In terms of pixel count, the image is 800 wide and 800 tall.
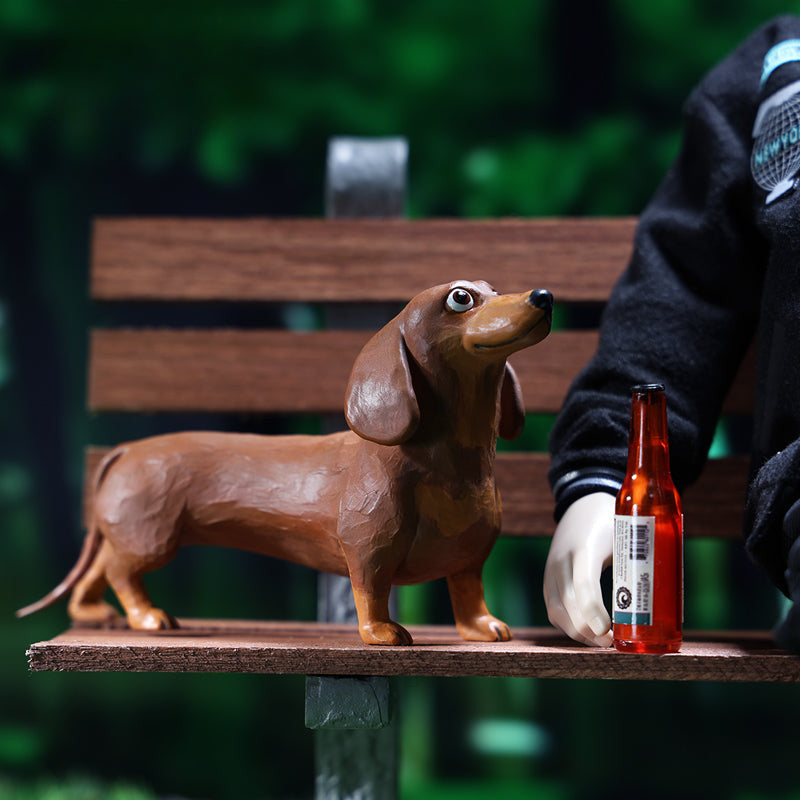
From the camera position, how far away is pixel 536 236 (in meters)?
1.28

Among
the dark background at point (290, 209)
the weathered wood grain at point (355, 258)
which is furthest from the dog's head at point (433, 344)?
the dark background at point (290, 209)

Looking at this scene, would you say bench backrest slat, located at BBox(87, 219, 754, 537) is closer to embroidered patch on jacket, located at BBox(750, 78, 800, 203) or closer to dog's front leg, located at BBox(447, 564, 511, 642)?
embroidered patch on jacket, located at BBox(750, 78, 800, 203)

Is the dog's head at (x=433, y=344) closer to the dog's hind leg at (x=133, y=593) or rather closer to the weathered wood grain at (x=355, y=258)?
the dog's hind leg at (x=133, y=593)

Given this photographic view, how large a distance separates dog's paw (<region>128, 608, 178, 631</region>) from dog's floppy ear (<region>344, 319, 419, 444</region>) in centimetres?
34

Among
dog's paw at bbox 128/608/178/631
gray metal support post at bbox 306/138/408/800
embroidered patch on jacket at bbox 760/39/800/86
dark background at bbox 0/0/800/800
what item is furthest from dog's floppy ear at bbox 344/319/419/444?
dark background at bbox 0/0/800/800

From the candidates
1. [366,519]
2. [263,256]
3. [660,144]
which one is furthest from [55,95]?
[366,519]

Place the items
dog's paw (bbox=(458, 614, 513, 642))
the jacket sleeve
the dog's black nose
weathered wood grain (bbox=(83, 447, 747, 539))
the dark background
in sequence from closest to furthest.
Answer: the dog's black nose
dog's paw (bbox=(458, 614, 513, 642))
the jacket sleeve
weathered wood grain (bbox=(83, 447, 747, 539))
the dark background

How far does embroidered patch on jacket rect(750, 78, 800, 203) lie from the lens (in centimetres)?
96

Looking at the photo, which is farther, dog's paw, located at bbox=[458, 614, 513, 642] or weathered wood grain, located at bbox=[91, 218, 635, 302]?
weathered wood grain, located at bbox=[91, 218, 635, 302]

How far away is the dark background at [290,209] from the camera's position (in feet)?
5.26

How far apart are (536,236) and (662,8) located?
0.71m

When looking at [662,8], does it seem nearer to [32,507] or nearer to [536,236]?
[536,236]

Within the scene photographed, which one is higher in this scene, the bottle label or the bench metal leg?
the bottle label

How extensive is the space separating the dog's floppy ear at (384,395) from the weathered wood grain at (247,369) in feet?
1.37
